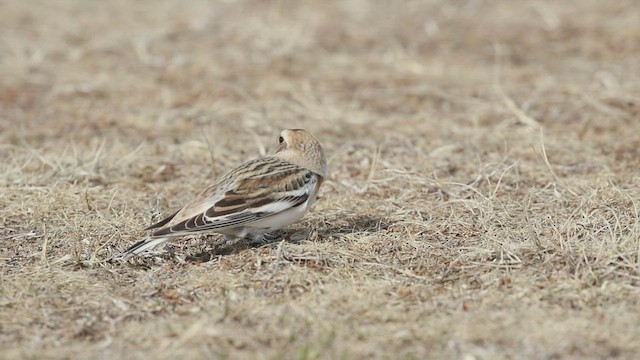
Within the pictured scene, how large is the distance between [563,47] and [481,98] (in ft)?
9.65

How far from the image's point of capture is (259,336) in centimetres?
488

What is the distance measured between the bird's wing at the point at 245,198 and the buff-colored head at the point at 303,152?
102 mm

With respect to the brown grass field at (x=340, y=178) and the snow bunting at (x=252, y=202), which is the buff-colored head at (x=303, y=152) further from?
the brown grass field at (x=340, y=178)

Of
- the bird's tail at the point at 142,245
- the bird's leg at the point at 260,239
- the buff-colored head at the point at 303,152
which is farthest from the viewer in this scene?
the buff-colored head at the point at 303,152

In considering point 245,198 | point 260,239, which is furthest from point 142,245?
point 260,239

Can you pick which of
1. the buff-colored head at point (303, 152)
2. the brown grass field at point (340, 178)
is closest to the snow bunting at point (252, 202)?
the buff-colored head at point (303, 152)

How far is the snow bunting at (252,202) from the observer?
19.4ft

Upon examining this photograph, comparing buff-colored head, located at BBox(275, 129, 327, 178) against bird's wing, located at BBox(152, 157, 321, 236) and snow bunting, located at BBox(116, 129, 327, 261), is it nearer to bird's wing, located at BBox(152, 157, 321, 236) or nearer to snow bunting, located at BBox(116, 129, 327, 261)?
snow bunting, located at BBox(116, 129, 327, 261)

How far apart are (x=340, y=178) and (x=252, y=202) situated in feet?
6.79

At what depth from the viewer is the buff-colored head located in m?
6.55

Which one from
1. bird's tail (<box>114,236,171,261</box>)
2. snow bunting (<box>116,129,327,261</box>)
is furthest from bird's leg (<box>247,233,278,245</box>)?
bird's tail (<box>114,236,171,261</box>)

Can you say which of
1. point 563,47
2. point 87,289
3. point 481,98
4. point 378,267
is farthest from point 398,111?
point 87,289

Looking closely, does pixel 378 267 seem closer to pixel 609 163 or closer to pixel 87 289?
pixel 87 289

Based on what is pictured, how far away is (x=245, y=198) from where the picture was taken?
607cm
